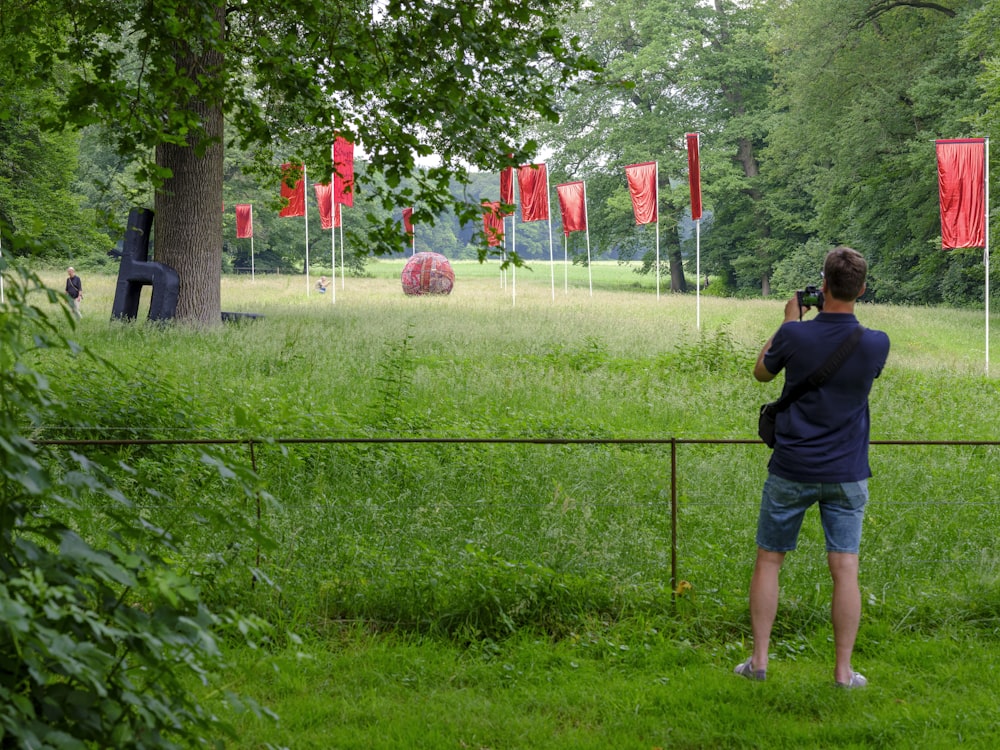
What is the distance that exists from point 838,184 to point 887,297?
10.5 meters

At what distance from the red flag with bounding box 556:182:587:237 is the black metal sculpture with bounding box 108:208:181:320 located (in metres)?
19.3

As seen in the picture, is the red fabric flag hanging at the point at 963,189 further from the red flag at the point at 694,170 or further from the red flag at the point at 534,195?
the red flag at the point at 534,195

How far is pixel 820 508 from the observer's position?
16.6ft

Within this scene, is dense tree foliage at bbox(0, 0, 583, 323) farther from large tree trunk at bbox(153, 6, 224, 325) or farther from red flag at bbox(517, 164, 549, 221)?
red flag at bbox(517, 164, 549, 221)

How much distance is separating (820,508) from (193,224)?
53.3 ft

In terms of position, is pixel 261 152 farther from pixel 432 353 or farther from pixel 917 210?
pixel 917 210

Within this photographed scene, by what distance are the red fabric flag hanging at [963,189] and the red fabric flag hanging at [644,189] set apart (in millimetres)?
11726

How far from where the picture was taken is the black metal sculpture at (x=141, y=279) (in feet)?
61.7

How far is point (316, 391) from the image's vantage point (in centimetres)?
1328

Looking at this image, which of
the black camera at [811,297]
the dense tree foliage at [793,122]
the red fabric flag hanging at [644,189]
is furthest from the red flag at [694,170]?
the black camera at [811,297]

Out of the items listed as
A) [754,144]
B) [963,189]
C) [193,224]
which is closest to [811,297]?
[193,224]

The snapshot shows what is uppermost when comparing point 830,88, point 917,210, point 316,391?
point 830,88

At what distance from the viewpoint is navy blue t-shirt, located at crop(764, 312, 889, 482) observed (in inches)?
198

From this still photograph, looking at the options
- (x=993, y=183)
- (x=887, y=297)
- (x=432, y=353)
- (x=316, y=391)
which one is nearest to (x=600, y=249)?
(x=887, y=297)
